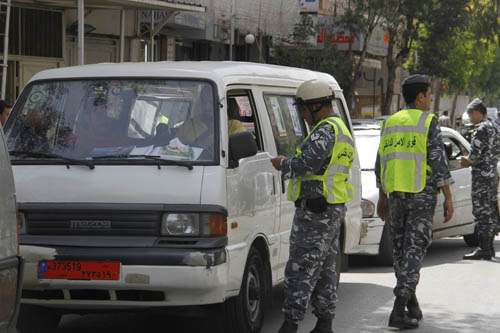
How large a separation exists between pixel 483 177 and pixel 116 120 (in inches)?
263

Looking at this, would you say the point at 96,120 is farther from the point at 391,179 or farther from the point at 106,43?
the point at 106,43

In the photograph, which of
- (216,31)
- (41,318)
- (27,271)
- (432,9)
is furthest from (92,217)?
(432,9)

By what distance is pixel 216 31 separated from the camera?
1079 inches

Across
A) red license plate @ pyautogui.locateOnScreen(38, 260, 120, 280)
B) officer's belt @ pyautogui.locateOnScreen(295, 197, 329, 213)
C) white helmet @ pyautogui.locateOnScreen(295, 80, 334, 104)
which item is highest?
white helmet @ pyautogui.locateOnScreen(295, 80, 334, 104)

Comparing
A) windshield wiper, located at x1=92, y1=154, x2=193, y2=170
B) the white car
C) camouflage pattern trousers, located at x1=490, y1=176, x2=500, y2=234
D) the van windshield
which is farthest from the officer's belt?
camouflage pattern trousers, located at x1=490, y1=176, x2=500, y2=234

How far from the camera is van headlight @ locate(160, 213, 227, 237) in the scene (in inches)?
271

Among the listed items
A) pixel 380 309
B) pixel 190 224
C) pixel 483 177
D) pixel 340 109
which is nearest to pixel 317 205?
pixel 190 224

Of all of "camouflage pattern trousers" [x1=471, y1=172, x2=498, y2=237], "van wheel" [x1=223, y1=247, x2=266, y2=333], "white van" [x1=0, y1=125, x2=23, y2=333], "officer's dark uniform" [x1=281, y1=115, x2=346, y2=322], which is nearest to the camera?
"white van" [x1=0, y1=125, x2=23, y2=333]

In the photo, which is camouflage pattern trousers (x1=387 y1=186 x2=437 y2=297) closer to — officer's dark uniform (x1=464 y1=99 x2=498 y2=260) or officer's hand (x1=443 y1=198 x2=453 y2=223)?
officer's hand (x1=443 y1=198 x2=453 y2=223)

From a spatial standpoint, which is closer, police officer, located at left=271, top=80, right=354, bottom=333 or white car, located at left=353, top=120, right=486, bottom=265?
police officer, located at left=271, top=80, right=354, bottom=333

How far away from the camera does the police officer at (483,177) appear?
41.9 feet

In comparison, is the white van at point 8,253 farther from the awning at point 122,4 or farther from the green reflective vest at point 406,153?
the awning at point 122,4

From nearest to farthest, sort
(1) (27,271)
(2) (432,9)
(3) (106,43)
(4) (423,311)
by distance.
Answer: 1. (1) (27,271)
2. (4) (423,311)
3. (3) (106,43)
4. (2) (432,9)

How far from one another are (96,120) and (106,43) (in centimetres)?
1567
